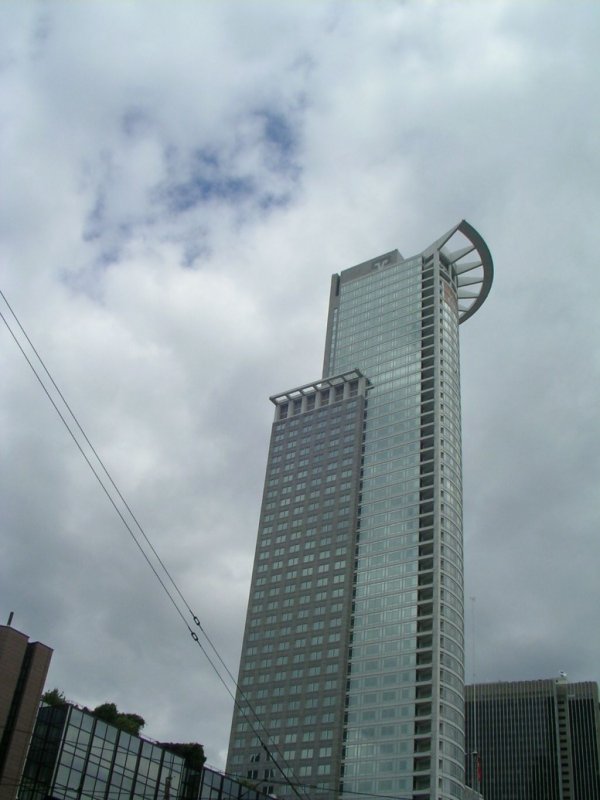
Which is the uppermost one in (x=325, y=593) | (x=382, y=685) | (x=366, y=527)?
(x=366, y=527)

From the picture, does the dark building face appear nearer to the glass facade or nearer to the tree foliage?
the glass facade

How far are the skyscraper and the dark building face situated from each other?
250ft

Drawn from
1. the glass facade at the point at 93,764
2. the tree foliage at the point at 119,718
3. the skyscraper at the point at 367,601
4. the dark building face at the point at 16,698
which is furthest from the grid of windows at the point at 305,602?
the dark building face at the point at 16,698

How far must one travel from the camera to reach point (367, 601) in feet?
549

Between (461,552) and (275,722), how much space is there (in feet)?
161

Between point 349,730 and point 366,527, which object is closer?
point 349,730

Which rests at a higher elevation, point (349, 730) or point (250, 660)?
point (250, 660)

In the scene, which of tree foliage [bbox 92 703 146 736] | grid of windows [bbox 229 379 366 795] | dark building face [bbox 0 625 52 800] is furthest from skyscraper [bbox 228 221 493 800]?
dark building face [bbox 0 625 52 800]

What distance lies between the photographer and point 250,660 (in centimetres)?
17400

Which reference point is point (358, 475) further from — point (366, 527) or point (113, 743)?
point (113, 743)

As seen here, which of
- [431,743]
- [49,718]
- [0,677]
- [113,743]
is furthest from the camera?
[431,743]

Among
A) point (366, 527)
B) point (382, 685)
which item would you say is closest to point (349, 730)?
point (382, 685)

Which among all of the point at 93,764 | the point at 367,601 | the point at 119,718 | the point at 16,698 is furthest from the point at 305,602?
the point at 16,698

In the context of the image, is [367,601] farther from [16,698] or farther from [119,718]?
[16,698]
